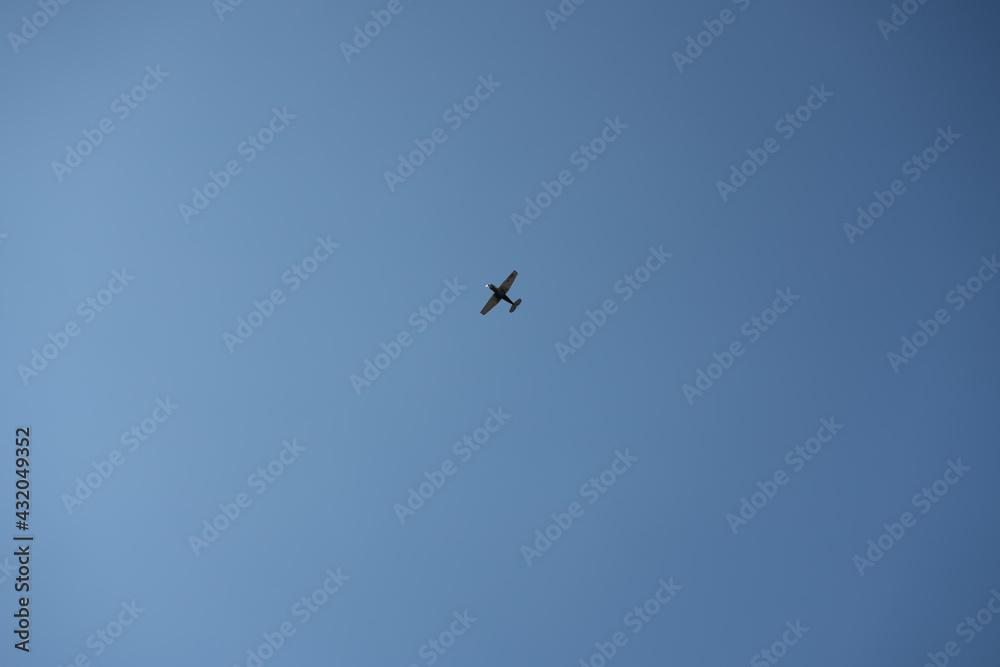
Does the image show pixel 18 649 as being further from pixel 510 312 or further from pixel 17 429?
pixel 510 312

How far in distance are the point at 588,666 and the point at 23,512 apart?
1764 centimetres

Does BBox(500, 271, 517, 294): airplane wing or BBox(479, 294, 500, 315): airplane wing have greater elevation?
BBox(500, 271, 517, 294): airplane wing

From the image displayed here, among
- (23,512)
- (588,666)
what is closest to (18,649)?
(23,512)

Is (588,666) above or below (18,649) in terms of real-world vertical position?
above

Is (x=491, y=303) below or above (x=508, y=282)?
below

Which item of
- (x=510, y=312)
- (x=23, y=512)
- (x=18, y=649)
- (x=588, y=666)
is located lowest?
(x=18, y=649)

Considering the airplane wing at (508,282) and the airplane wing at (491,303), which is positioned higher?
the airplane wing at (508,282)

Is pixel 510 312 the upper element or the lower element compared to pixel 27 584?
upper

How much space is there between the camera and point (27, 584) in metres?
28.2

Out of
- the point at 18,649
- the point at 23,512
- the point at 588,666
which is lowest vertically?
the point at 18,649

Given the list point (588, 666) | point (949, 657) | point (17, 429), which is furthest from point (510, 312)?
point (949, 657)

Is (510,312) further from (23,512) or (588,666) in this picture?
(23,512)

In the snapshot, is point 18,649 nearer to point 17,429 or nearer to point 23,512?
point 23,512

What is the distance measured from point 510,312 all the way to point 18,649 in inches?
697
